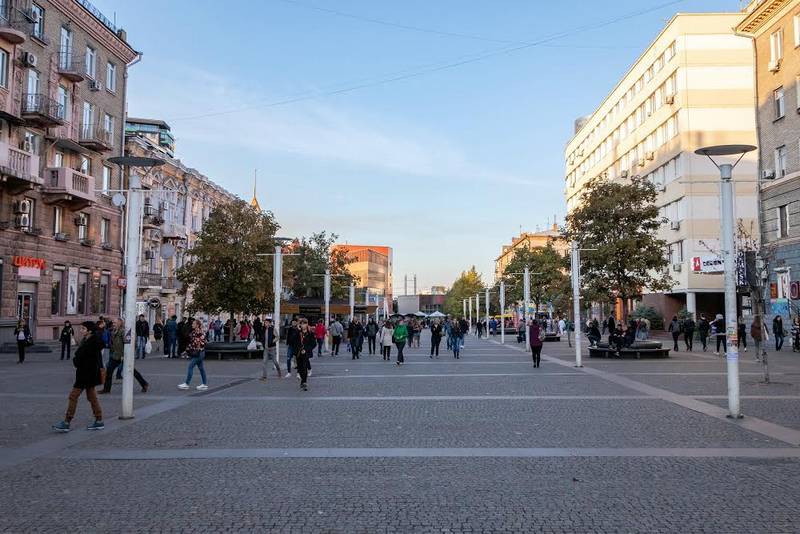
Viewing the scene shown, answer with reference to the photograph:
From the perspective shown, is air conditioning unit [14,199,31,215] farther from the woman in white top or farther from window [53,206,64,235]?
the woman in white top

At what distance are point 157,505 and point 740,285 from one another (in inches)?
1267

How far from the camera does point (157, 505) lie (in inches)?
252

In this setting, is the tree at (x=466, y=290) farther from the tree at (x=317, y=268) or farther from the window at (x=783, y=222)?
the window at (x=783, y=222)

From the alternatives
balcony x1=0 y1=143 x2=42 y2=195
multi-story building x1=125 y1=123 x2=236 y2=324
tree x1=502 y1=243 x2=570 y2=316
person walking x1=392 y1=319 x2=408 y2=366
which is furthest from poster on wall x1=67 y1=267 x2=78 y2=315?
tree x1=502 y1=243 x2=570 y2=316

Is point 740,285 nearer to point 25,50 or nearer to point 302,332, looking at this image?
point 302,332

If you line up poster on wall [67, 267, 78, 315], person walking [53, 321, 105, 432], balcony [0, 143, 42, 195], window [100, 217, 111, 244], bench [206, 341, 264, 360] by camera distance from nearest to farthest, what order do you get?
person walking [53, 321, 105, 432] < bench [206, 341, 264, 360] < balcony [0, 143, 42, 195] < poster on wall [67, 267, 78, 315] < window [100, 217, 111, 244]

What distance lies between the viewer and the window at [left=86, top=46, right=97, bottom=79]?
36562mm

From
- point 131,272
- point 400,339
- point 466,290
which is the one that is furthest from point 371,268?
point 131,272

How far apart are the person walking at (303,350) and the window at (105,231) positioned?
2560 centimetres

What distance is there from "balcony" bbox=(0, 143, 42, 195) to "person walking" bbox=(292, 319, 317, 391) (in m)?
18.5

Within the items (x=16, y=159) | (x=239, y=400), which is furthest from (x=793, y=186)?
(x=16, y=159)

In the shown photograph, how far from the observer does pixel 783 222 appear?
3238 centimetres

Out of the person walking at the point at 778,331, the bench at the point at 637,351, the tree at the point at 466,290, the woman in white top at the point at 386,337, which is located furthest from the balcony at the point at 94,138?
the tree at the point at 466,290

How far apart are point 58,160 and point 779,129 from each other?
1388 inches
